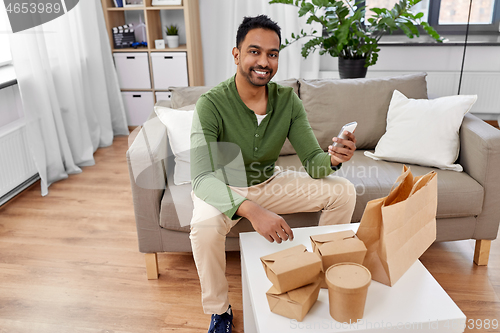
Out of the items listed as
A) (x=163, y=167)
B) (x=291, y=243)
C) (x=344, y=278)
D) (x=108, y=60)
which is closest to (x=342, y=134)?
(x=291, y=243)

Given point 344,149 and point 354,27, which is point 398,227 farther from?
point 354,27

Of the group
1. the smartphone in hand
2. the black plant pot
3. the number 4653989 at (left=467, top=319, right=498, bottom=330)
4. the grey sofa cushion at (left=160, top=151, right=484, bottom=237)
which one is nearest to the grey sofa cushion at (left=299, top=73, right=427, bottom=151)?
the grey sofa cushion at (left=160, top=151, right=484, bottom=237)

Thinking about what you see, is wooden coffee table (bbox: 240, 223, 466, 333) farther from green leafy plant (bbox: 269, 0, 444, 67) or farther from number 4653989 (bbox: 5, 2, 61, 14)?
number 4653989 (bbox: 5, 2, 61, 14)

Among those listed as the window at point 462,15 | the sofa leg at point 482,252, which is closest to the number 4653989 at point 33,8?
the sofa leg at point 482,252

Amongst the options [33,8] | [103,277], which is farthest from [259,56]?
[33,8]

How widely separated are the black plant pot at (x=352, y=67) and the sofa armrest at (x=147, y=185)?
1.36 meters

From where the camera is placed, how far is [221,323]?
4.73ft

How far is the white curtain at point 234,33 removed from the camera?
3.57 m

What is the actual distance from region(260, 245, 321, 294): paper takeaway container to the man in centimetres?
39

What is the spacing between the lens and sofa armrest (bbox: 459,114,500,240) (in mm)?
1708

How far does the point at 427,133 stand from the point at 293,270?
4.07 feet

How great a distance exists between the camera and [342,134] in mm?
1359

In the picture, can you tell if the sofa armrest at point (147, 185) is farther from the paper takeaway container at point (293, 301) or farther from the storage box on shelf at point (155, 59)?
the storage box on shelf at point (155, 59)

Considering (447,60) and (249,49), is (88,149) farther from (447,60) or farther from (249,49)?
(447,60)
